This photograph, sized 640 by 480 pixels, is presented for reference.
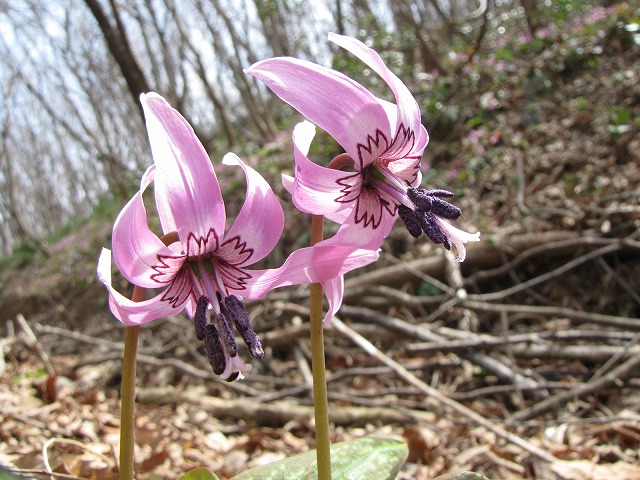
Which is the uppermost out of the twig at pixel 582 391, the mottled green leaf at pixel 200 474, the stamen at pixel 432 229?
the stamen at pixel 432 229

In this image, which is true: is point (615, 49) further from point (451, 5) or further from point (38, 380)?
point (451, 5)

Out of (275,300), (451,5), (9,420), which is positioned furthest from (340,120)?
(451,5)

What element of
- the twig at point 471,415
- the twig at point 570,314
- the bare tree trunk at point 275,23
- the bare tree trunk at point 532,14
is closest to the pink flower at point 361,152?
the twig at point 471,415

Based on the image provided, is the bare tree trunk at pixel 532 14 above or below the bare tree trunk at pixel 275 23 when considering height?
below

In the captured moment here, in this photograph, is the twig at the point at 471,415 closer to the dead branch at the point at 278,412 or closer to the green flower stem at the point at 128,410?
the dead branch at the point at 278,412

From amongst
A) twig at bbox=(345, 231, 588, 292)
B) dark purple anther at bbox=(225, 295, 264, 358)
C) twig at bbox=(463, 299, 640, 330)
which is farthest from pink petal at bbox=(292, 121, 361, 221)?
twig at bbox=(345, 231, 588, 292)

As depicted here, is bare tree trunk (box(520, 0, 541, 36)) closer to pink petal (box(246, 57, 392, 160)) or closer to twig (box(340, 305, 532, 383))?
twig (box(340, 305, 532, 383))

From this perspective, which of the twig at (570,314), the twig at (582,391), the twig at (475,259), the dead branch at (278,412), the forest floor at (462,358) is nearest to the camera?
the forest floor at (462,358)
